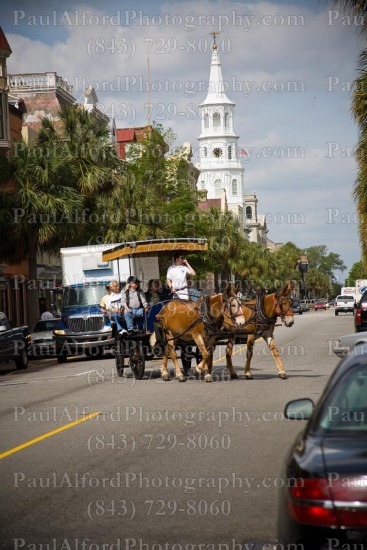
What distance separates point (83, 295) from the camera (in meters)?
33.6

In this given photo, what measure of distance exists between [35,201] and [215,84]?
14808 centimetres

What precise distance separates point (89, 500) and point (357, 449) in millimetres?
4269

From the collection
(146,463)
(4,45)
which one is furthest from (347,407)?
(4,45)

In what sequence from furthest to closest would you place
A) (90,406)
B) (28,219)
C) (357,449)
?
1. (28,219)
2. (90,406)
3. (357,449)

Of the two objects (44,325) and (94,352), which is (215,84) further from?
(94,352)

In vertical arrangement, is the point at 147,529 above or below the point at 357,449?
below

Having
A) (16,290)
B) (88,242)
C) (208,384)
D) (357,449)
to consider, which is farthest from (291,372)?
(16,290)

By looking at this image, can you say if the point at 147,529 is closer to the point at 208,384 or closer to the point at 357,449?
the point at 357,449

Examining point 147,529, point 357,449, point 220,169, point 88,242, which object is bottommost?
point 147,529

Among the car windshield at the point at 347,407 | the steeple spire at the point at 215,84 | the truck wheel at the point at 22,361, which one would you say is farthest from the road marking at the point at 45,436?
the steeple spire at the point at 215,84

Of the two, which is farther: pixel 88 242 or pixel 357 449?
pixel 88 242

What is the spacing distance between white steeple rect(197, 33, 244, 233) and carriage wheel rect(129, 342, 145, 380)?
6409 inches

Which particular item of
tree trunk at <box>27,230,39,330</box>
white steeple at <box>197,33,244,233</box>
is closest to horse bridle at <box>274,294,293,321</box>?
tree trunk at <box>27,230,39,330</box>

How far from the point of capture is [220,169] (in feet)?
619
